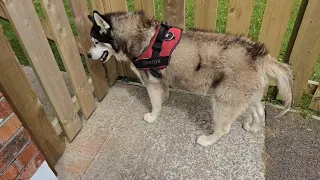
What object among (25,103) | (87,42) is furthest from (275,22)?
(25,103)

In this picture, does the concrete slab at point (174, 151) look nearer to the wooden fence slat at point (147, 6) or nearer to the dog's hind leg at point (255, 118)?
the dog's hind leg at point (255, 118)

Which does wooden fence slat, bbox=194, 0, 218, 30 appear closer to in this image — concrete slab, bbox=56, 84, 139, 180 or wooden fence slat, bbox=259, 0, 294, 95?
wooden fence slat, bbox=259, 0, 294, 95

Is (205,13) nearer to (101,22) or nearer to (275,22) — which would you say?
(275,22)

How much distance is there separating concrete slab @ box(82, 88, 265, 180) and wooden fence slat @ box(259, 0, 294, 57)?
0.95 metres

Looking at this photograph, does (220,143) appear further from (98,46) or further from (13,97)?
(13,97)

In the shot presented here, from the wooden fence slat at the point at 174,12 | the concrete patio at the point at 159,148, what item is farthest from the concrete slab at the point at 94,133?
the wooden fence slat at the point at 174,12

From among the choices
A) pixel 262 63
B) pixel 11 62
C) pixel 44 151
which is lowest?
pixel 44 151

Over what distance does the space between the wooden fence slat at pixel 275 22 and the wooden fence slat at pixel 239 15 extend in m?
0.17

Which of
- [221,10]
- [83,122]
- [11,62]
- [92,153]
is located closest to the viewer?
[11,62]

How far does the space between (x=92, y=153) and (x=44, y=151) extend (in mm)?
528

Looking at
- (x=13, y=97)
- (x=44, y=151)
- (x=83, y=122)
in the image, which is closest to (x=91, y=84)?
(x=83, y=122)

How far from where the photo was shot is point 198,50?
2607 millimetres

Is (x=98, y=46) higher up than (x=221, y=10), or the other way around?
(x=98, y=46)

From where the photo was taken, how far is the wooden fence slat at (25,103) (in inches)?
84.3
